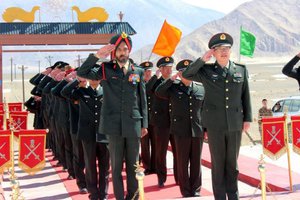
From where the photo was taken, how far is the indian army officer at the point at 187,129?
800 cm

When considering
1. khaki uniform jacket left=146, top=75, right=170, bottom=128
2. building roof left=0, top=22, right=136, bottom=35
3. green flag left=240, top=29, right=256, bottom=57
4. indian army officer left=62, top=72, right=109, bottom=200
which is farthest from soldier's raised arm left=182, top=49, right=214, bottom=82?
building roof left=0, top=22, right=136, bottom=35

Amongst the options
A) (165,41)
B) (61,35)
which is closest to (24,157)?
(165,41)

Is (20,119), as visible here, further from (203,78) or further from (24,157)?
(203,78)

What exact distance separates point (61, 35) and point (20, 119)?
742 cm

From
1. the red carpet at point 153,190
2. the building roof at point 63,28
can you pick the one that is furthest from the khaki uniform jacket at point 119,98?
the building roof at point 63,28

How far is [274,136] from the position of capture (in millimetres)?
9047

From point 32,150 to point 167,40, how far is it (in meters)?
2.82

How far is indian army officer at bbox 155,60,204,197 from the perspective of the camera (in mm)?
7996

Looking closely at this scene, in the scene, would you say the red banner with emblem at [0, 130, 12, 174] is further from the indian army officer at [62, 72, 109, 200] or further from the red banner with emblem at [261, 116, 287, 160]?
the red banner with emblem at [261, 116, 287, 160]

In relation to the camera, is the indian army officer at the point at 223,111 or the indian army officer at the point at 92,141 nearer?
the indian army officer at the point at 223,111

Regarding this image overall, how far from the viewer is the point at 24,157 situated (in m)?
9.48

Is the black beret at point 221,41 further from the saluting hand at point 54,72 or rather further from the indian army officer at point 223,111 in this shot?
the saluting hand at point 54,72

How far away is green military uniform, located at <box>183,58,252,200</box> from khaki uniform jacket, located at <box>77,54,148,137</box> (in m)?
0.69

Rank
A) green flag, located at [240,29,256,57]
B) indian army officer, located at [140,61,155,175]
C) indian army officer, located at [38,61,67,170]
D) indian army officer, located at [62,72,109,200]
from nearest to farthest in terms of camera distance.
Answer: indian army officer, located at [62,72,109,200]
indian army officer, located at [140,61,155,175]
indian army officer, located at [38,61,67,170]
green flag, located at [240,29,256,57]
